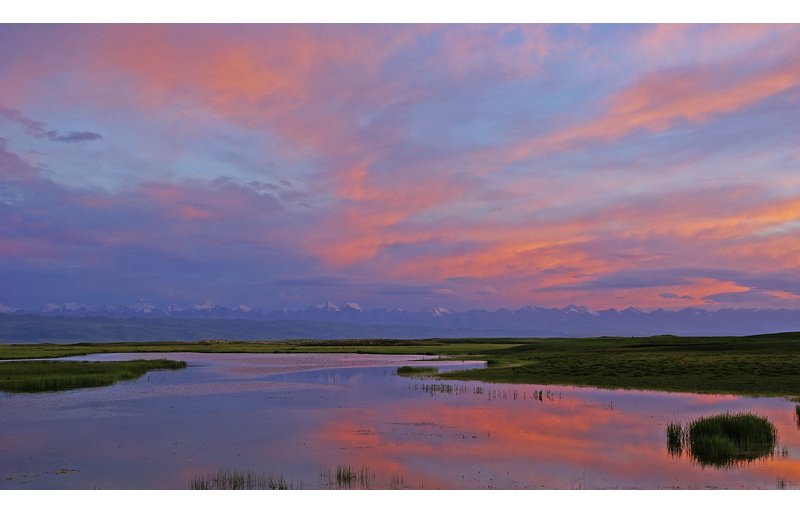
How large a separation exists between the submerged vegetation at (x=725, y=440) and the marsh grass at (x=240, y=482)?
54.9 ft

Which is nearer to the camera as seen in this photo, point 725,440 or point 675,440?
point 725,440

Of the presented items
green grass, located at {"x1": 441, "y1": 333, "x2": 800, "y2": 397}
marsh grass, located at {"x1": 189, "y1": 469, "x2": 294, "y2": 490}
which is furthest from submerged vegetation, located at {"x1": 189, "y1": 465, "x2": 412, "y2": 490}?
green grass, located at {"x1": 441, "y1": 333, "x2": 800, "y2": 397}

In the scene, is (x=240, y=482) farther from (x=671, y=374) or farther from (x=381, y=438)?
(x=671, y=374)

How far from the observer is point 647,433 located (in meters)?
28.7

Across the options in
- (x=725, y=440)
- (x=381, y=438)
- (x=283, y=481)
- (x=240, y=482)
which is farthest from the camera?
(x=381, y=438)

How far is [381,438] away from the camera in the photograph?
27516mm

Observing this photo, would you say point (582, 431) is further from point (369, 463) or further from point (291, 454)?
point (291, 454)

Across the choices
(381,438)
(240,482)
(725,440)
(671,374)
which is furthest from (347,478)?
(671,374)

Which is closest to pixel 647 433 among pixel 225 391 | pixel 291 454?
pixel 291 454

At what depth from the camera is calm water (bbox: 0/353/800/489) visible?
20797mm

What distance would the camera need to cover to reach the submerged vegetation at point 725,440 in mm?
23203

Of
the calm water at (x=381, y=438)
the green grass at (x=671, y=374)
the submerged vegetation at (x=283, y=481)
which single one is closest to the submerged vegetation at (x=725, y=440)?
the calm water at (x=381, y=438)

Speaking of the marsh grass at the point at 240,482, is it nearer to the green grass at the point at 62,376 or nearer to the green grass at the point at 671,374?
the green grass at the point at 62,376

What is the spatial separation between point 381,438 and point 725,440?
15.5 metres
